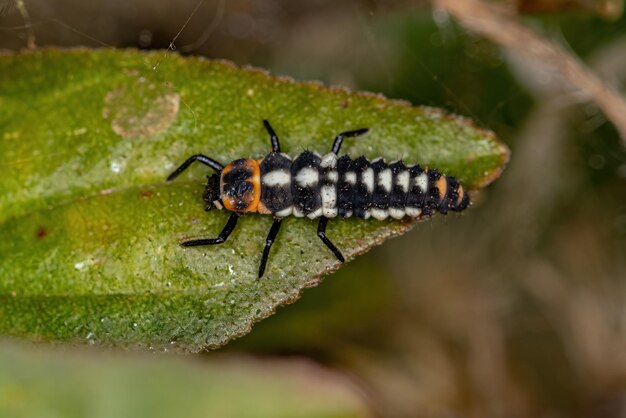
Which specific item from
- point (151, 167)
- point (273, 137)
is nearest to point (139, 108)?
point (151, 167)

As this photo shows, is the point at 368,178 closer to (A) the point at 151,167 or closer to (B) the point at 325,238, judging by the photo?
(B) the point at 325,238

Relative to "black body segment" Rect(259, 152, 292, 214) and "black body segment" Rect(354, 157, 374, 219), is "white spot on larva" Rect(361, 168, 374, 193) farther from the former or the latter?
"black body segment" Rect(259, 152, 292, 214)

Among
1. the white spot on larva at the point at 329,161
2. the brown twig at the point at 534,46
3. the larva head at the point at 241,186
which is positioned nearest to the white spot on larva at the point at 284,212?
the larva head at the point at 241,186

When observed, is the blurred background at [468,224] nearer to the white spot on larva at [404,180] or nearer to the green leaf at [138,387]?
the white spot on larva at [404,180]

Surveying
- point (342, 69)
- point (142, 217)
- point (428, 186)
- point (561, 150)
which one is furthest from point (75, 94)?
point (561, 150)

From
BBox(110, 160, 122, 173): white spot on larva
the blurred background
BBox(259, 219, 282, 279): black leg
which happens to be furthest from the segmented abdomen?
the blurred background

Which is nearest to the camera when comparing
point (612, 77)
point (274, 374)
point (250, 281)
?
point (274, 374)

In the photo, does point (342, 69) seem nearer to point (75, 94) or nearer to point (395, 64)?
point (395, 64)
